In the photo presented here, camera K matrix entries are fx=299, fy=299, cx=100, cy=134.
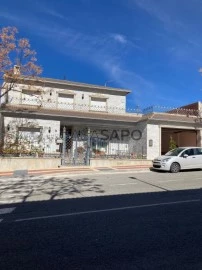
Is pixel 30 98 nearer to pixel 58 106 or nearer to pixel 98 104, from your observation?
pixel 58 106

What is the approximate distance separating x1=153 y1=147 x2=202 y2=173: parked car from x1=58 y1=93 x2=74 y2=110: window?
1167 centimetres

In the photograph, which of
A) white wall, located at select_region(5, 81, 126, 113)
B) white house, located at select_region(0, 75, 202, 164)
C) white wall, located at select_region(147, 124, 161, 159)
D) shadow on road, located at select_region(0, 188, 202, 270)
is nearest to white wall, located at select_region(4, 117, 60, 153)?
white house, located at select_region(0, 75, 202, 164)

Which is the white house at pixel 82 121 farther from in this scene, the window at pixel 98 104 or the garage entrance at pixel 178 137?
the garage entrance at pixel 178 137

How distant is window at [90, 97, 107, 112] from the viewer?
2903 centimetres

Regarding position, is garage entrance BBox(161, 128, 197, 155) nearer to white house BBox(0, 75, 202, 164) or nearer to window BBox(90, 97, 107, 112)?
white house BBox(0, 75, 202, 164)

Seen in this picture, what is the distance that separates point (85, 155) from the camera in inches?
835

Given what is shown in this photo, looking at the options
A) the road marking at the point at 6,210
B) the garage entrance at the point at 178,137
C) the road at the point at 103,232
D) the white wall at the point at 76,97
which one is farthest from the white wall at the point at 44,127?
the road marking at the point at 6,210

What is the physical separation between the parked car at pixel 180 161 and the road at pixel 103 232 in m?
8.37

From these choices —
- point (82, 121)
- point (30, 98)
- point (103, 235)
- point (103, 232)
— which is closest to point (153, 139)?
point (82, 121)

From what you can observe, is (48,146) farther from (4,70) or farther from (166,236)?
(166,236)

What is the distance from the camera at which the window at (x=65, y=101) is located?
27.6m

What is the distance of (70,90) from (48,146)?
24.6 ft

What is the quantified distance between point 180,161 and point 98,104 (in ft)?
42.7

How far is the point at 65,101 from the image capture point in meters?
28.2
